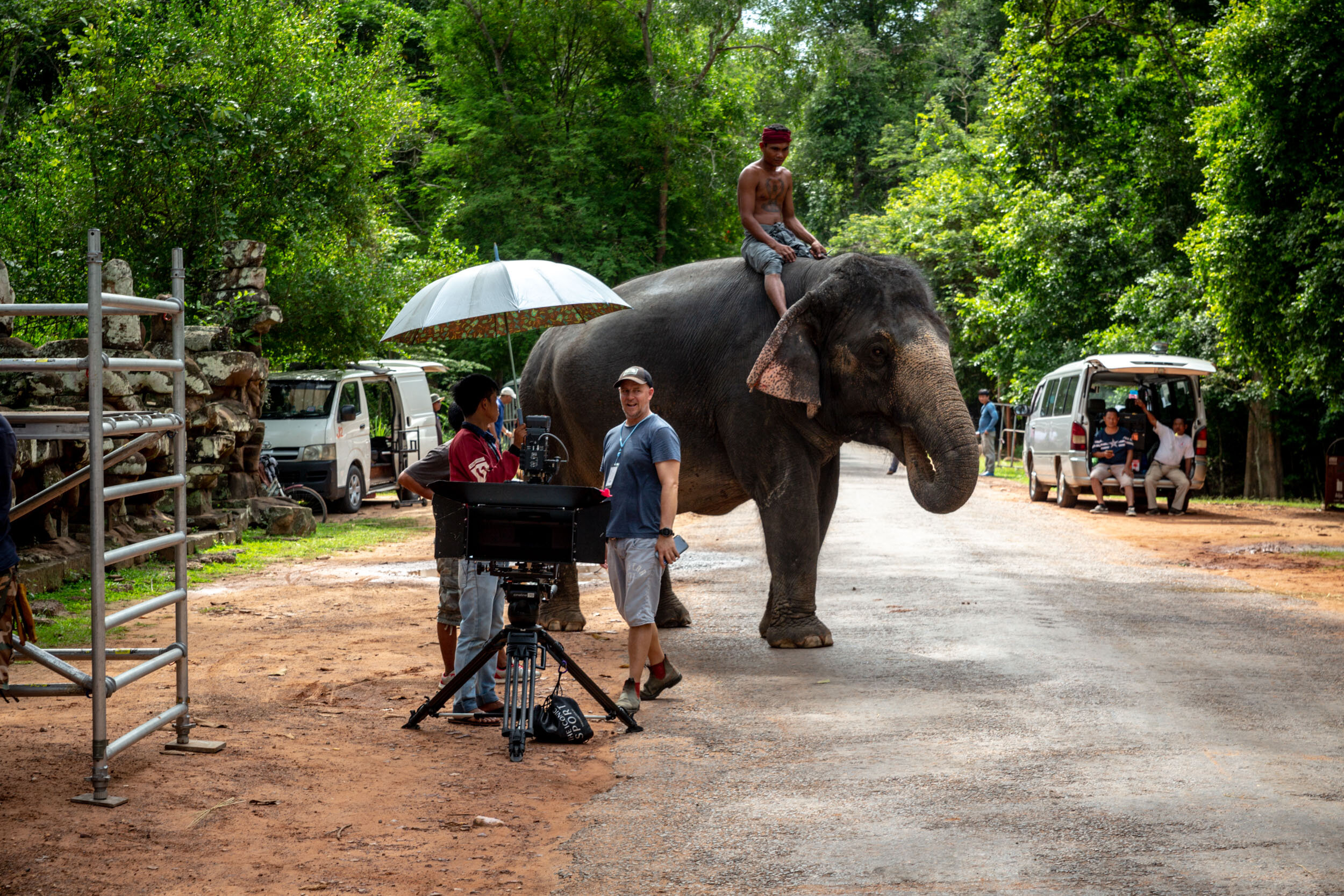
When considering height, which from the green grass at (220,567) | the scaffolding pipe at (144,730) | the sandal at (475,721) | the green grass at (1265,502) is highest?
the green grass at (1265,502)

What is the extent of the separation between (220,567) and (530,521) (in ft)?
29.3

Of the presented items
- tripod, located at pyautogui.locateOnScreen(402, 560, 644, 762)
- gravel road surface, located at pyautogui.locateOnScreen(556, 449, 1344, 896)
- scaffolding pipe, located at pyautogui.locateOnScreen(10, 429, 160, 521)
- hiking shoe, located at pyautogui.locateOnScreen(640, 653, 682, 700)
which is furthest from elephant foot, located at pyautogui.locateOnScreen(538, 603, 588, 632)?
scaffolding pipe, located at pyautogui.locateOnScreen(10, 429, 160, 521)

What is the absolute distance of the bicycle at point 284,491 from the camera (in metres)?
18.5

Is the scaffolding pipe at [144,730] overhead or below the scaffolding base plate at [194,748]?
overhead

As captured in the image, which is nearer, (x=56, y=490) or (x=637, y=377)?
(x=56, y=490)

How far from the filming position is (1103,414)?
72.7 ft

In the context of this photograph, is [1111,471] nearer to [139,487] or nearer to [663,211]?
[663,211]

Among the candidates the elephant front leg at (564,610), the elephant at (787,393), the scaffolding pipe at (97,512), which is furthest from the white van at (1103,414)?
the scaffolding pipe at (97,512)

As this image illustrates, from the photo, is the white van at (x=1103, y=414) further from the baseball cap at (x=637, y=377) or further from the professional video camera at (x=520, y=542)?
the professional video camera at (x=520, y=542)

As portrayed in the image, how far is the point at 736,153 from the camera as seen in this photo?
1321 inches

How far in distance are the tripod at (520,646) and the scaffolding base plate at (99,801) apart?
5.47 ft

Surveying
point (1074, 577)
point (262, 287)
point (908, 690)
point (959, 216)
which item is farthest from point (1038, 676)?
point (959, 216)

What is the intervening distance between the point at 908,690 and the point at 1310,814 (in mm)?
2801

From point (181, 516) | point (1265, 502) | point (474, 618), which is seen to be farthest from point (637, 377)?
point (1265, 502)
